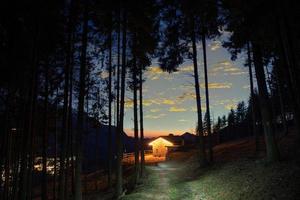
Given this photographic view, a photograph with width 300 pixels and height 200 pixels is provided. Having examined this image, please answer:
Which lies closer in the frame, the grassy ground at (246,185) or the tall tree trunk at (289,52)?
the tall tree trunk at (289,52)

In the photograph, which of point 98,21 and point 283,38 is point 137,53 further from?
point 283,38

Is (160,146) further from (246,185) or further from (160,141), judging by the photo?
(246,185)

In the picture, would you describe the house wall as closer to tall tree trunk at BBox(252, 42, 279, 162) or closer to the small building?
the small building

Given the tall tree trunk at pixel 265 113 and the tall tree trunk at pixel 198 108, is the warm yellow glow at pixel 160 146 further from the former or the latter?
the tall tree trunk at pixel 265 113

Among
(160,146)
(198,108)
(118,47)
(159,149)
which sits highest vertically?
(118,47)

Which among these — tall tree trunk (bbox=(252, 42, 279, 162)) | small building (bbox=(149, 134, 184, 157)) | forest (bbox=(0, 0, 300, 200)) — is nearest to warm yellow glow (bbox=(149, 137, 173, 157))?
small building (bbox=(149, 134, 184, 157))

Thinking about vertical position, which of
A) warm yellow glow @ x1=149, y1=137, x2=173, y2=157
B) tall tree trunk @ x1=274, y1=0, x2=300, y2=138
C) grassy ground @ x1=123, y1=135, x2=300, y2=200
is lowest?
grassy ground @ x1=123, y1=135, x2=300, y2=200

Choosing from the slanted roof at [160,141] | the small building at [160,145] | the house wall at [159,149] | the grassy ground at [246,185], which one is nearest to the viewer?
the grassy ground at [246,185]

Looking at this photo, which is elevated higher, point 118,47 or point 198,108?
point 118,47

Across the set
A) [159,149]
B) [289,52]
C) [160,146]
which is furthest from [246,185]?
[160,146]

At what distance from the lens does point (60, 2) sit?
12211 millimetres

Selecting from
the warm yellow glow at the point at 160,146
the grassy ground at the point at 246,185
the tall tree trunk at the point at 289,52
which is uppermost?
the tall tree trunk at the point at 289,52

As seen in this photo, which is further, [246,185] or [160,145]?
[160,145]

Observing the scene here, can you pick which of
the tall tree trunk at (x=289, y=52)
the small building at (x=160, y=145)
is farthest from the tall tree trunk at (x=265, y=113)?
the small building at (x=160, y=145)
